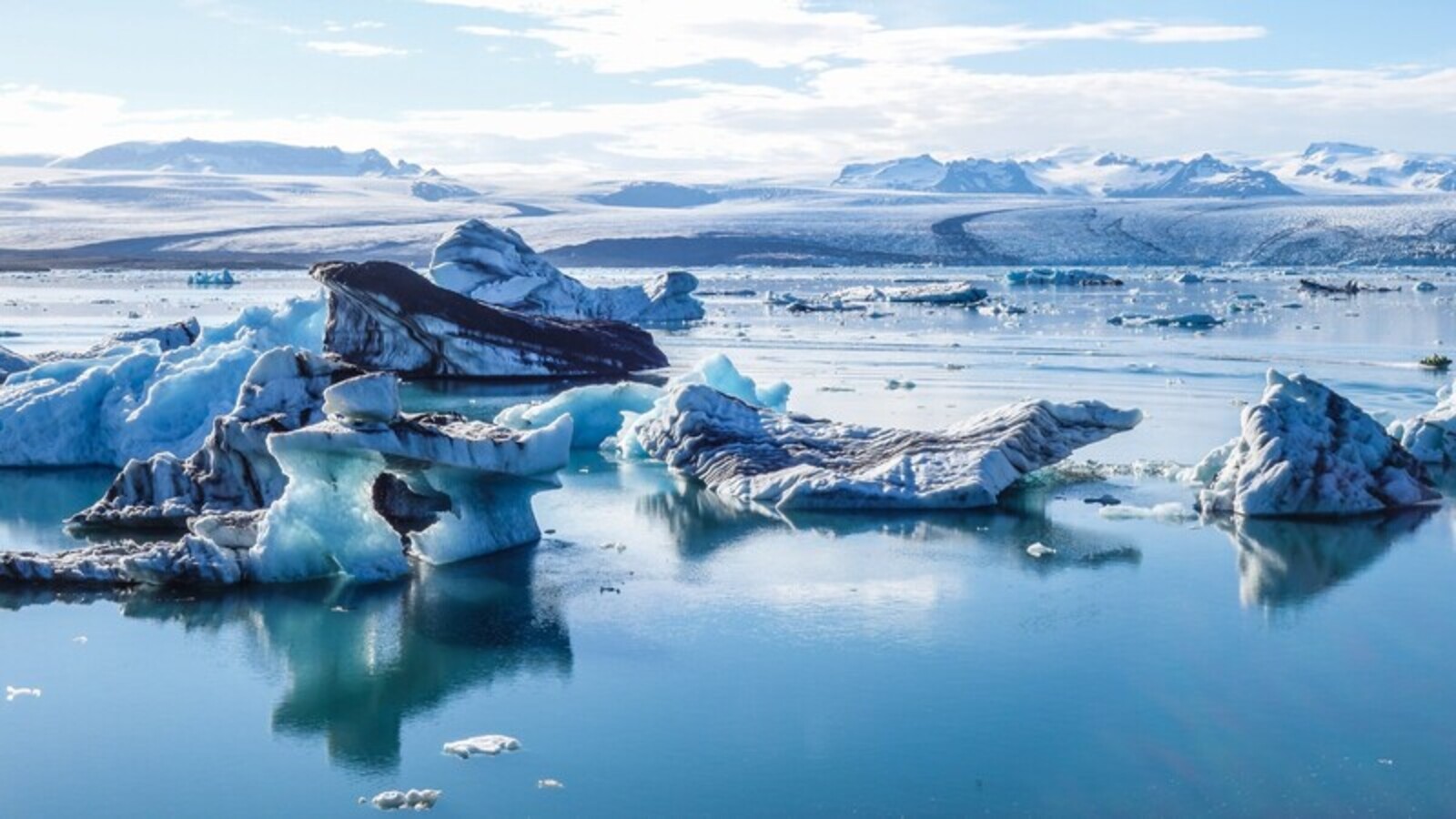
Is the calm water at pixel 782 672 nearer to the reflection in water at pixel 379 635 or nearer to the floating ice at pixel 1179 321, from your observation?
the reflection in water at pixel 379 635

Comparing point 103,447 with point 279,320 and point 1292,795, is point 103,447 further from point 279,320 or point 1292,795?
point 1292,795

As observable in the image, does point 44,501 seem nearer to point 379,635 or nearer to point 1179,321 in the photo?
point 379,635

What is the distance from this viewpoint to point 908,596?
8.05 metres

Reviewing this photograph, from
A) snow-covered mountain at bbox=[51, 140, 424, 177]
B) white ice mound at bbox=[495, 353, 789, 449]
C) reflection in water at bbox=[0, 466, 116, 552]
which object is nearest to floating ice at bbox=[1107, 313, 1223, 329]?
white ice mound at bbox=[495, 353, 789, 449]

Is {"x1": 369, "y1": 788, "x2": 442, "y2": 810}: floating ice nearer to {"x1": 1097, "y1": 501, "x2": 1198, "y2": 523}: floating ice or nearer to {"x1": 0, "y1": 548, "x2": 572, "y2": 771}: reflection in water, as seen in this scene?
Result: {"x1": 0, "y1": 548, "x2": 572, "y2": 771}: reflection in water

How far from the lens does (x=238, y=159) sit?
13600cm

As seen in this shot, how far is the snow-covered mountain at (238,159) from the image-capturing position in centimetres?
13200

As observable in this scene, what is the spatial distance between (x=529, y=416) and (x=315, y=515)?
16.3 feet

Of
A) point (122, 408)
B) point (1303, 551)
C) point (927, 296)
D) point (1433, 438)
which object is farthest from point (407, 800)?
point (927, 296)

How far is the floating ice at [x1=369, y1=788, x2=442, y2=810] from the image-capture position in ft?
17.4

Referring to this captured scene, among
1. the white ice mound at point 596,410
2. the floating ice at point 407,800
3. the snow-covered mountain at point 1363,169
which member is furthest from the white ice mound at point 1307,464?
the snow-covered mountain at point 1363,169

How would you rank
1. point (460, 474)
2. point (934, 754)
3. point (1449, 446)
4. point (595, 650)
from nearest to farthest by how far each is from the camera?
point (934, 754) < point (595, 650) < point (460, 474) < point (1449, 446)

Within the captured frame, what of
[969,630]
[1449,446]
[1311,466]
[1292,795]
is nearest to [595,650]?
[969,630]

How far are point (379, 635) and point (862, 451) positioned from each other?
14.8 feet
